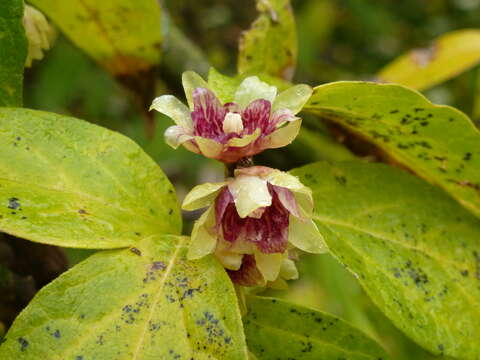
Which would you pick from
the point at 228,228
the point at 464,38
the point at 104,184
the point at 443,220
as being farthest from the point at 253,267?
the point at 464,38

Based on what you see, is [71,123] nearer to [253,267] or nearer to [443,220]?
[253,267]

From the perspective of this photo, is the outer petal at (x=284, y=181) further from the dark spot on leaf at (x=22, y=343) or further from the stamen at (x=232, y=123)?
the dark spot on leaf at (x=22, y=343)

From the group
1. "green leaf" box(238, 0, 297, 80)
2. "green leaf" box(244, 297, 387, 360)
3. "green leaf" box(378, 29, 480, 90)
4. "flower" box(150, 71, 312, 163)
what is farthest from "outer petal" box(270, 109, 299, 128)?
"green leaf" box(378, 29, 480, 90)

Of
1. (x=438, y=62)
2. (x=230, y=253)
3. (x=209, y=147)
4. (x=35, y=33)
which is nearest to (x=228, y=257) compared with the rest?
(x=230, y=253)

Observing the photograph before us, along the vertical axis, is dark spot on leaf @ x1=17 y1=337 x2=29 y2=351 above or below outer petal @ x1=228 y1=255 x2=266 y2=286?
below

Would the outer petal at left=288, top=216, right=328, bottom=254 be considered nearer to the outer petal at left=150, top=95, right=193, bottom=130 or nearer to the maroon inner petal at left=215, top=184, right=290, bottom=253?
the maroon inner petal at left=215, top=184, right=290, bottom=253

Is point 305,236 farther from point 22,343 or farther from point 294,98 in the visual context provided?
point 22,343
